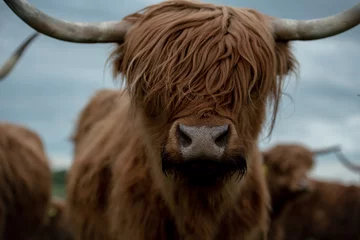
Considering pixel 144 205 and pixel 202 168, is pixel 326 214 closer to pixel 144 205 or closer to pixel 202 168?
pixel 144 205

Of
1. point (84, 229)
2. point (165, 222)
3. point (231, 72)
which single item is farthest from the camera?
point (84, 229)

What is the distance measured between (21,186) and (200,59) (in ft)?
17.2

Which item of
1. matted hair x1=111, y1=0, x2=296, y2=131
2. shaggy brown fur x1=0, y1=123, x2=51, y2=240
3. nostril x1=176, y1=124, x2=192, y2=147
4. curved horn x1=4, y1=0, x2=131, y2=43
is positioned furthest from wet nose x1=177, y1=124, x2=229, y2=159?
shaggy brown fur x1=0, y1=123, x2=51, y2=240

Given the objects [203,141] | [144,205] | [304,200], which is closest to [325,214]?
[304,200]

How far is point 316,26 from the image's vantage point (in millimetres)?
3867

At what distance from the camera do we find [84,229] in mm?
5062

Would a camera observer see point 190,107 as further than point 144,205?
No

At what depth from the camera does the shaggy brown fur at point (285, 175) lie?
1038 centimetres

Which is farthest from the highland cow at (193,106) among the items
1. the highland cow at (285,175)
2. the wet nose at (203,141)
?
the highland cow at (285,175)

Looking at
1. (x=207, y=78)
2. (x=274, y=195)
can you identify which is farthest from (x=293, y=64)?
(x=274, y=195)

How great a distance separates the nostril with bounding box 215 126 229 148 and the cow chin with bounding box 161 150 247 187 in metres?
0.07

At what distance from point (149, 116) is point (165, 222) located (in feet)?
2.38

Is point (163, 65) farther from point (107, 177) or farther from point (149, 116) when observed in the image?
point (107, 177)

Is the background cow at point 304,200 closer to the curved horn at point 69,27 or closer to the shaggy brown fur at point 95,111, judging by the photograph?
the shaggy brown fur at point 95,111
